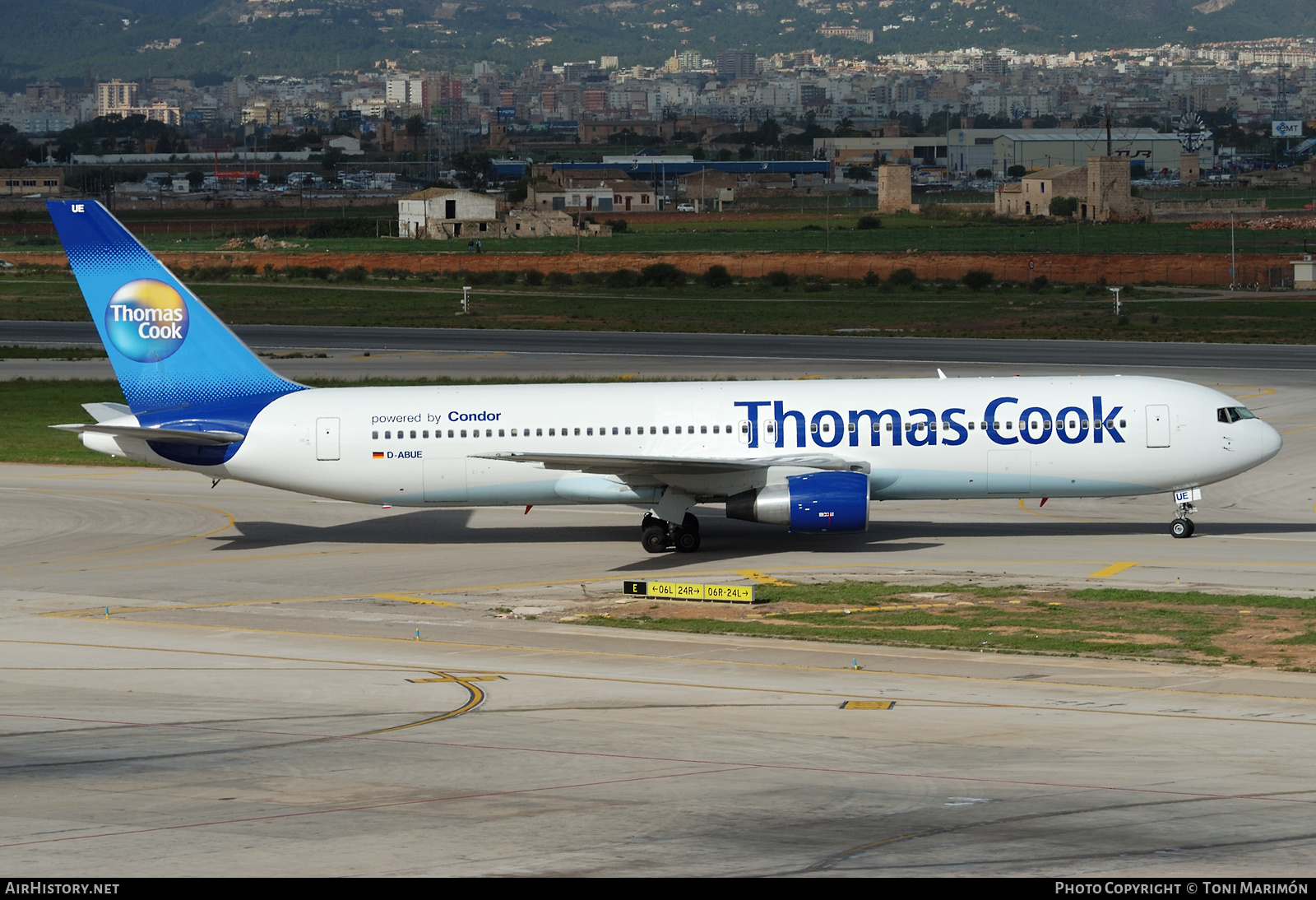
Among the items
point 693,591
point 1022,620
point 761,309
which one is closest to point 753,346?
point 761,309

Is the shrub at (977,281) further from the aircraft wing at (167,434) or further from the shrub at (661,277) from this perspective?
the aircraft wing at (167,434)

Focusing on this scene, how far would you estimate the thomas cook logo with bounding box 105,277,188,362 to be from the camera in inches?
Result: 1818

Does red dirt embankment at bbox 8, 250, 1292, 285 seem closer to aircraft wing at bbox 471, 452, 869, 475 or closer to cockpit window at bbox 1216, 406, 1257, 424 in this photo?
cockpit window at bbox 1216, 406, 1257, 424

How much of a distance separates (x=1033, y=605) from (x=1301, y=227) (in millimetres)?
172257

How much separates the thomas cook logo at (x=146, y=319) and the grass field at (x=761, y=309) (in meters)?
61.0

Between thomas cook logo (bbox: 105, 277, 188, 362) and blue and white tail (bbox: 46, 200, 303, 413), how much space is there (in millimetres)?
25

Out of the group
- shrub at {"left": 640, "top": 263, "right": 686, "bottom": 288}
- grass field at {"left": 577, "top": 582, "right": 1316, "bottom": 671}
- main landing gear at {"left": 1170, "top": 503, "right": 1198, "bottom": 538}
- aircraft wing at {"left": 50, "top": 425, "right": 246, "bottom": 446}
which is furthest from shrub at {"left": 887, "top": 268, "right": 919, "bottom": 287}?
grass field at {"left": 577, "top": 582, "right": 1316, "bottom": 671}

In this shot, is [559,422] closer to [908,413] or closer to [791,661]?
[908,413]

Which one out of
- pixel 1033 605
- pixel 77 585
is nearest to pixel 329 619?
pixel 77 585

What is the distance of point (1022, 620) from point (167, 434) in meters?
25.0

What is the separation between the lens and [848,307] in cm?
11731

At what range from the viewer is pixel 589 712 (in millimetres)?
27703

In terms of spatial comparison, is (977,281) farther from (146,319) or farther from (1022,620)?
(1022,620)

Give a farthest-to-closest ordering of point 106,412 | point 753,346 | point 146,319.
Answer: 1. point 753,346
2. point 106,412
3. point 146,319
